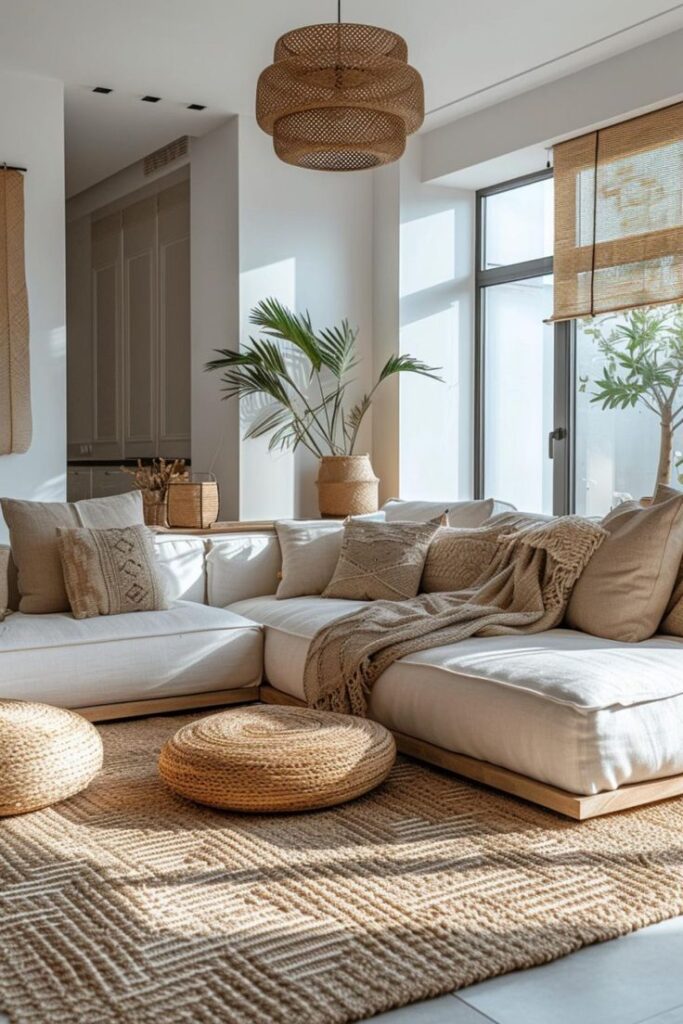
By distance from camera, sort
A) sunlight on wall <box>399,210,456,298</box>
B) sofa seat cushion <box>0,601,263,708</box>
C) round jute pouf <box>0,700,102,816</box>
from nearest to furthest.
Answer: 1. round jute pouf <box>0,700,102,816</box>
2. sofa seat cushion <box>0,601,263,708</box>
3. sunlight on wall <box>399,210,456,298</box>

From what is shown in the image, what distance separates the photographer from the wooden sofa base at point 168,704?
3.95 meters

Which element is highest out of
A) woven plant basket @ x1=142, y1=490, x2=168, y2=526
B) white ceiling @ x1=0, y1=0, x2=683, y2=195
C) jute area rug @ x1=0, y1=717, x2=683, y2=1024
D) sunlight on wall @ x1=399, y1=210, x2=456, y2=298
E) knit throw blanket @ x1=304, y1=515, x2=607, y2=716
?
white ceiling @ x1=0, y1=0, x2=683, y2=195

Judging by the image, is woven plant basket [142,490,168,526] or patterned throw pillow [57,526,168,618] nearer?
patterned throw pillow [57,526,168,618]

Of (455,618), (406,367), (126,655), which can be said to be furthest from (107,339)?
(455,618)

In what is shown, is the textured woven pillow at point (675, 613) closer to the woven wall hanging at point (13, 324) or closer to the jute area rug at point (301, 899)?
the jute area rug at point (301, 899)

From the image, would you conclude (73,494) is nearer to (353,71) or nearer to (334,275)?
(334,275)

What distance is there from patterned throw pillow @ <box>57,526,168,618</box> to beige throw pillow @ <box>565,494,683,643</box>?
1699 millimetres

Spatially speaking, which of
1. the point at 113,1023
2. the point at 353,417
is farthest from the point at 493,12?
the point at 113,1023

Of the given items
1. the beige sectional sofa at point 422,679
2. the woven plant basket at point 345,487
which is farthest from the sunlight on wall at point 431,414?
the beige sectional sofa at point 422,679

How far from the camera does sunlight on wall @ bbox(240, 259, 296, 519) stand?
19.7 feet

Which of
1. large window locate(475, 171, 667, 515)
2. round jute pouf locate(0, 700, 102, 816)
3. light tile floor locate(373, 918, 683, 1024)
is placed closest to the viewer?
light tile floor locate(373, 918, 683, 1024)

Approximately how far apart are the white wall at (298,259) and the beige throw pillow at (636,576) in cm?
274

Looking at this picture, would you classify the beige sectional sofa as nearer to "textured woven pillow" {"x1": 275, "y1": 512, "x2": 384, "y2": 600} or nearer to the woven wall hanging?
"textured woven pillow" {"x1": 275, "y1": 512, "x2": 384, "y2": 600}

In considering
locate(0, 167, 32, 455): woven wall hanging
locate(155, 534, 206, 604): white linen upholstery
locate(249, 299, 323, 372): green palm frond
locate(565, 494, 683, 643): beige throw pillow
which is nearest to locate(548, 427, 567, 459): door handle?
locate(249, 299, 323, 372): green palm frond
